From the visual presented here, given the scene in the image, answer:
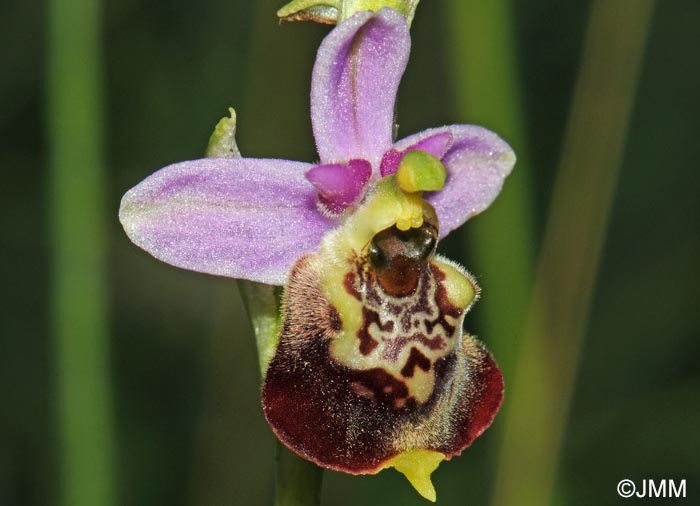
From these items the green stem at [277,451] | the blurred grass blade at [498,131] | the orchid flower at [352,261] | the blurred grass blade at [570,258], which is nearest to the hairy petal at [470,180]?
the orchid flower at [352,261]

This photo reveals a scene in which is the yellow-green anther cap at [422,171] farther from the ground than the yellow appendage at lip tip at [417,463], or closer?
farther from the ground

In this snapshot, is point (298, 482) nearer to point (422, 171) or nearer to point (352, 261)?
point (352, 261)

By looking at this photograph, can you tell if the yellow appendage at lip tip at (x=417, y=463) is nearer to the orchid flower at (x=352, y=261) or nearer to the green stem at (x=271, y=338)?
the orchid flower at (x=352, y=261)

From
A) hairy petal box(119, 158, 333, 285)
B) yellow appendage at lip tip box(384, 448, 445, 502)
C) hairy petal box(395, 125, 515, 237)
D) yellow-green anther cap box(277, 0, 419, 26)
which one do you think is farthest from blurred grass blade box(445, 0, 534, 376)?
yellow appendage at lip tip box(384, 448, 445, 502)

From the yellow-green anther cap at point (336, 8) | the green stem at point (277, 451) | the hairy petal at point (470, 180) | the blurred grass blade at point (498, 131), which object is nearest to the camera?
the green stem at point (277, 451)

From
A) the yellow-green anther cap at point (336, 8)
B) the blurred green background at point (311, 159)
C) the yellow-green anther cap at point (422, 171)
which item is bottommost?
the blurred green background at point (311, 159)

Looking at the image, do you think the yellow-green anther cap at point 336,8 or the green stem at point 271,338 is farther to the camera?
the yellow-green anther cap at point 336,8

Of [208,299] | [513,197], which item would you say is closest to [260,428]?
[208,299]

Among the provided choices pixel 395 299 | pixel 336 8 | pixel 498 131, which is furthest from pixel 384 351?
pixel 498 131
